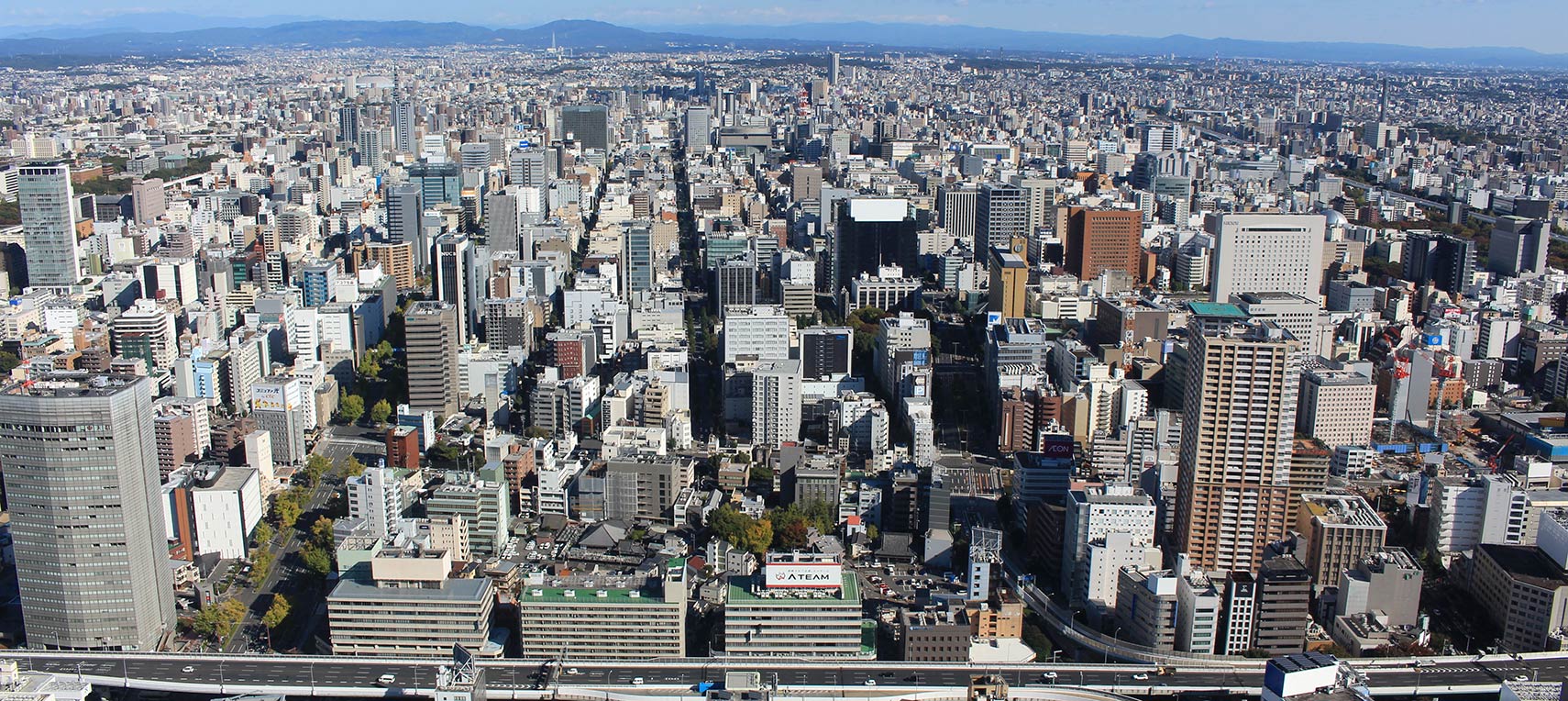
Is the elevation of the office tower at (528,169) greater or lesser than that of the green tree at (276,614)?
greater

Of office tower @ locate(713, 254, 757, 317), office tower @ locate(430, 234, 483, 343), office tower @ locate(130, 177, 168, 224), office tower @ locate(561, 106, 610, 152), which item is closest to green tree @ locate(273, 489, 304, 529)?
office tower @ locate(430, 234, 483, 343)

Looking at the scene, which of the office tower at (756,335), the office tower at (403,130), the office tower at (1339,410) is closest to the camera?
the office tower at (1339,410)

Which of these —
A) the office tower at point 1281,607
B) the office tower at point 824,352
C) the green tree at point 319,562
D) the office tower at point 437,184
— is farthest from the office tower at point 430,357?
the office tower at point 437,184

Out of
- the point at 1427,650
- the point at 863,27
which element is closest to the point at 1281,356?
the point at 1427,650

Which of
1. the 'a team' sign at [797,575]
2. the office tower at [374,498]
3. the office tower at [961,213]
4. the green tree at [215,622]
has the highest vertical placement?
the office tower at [961,213]

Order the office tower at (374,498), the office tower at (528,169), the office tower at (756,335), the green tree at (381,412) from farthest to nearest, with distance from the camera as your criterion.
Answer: the office tower at (528,169)
the office tower at (756,335)
the green tree at (381,412)
the office tower at (374,498)

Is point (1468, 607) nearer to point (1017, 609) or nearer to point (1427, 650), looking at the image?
point (1427, 650)

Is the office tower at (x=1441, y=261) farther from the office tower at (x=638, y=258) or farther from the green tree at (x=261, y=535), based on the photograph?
the green tree at (x=261, y=535)

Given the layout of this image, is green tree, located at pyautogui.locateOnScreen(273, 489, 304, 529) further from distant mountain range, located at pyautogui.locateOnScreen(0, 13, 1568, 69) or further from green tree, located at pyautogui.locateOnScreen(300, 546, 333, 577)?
distant mountain range, located at pyautogui.locateOnScreen(0, 13, 1568, 69)
